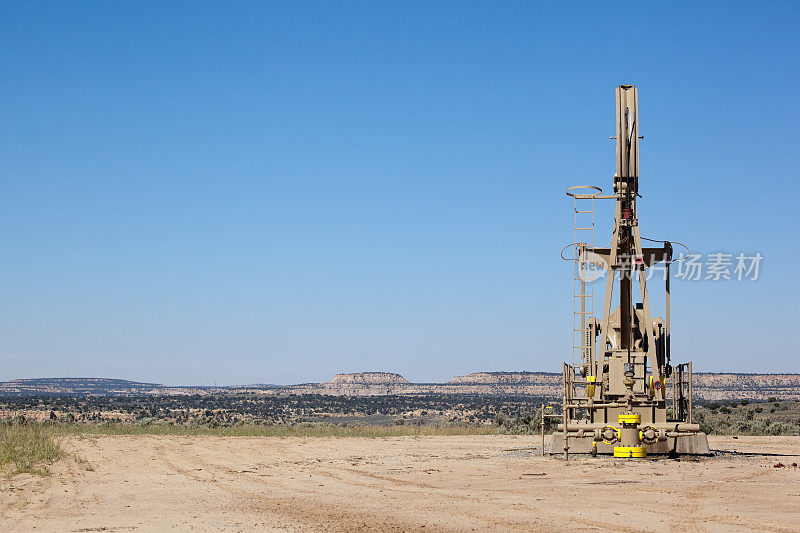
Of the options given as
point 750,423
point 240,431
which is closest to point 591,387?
point 240,431

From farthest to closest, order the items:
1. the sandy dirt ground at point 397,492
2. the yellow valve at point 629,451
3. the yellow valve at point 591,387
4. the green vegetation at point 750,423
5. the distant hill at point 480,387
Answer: the distant hill at point 480,387
the green vegetation at point 750,423
the yellow valve at point 591,387
the yellow valve at point 629,451
the sandy dirt ground at point 397,492

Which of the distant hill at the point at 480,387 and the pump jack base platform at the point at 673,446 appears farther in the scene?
the distant hill at the point at 480,387

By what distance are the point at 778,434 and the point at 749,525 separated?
87.0ft

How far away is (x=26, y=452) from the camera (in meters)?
19.4

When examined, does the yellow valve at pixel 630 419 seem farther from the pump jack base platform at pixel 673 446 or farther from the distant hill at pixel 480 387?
the distant hill at pixel 480 387

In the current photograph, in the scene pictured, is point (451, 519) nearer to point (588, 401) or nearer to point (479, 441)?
point (588, 401)

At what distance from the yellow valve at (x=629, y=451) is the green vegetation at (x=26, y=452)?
12.2 metres

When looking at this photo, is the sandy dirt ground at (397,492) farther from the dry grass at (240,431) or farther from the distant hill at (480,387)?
the distant hill at (480,387)

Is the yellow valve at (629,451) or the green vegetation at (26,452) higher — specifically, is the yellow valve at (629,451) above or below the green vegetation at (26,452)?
above

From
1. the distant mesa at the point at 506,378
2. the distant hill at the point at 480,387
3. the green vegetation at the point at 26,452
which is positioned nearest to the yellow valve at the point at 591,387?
the green vegetation at the point at 26,452

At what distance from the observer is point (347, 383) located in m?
197

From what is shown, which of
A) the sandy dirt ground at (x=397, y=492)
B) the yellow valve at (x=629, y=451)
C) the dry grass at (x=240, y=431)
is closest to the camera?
the sandy dirt ground at (x=397, y=492)

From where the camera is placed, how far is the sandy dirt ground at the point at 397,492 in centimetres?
1136

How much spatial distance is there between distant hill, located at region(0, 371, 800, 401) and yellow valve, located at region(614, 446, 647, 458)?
109 metres
